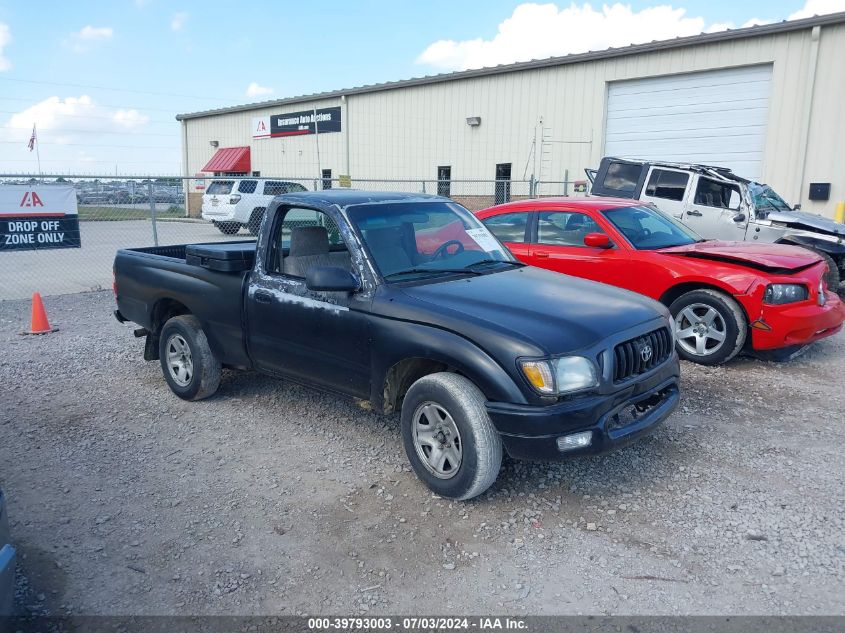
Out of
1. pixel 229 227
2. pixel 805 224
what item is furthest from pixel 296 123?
pixel 805 224

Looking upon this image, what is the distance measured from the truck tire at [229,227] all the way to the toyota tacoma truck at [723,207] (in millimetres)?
12183

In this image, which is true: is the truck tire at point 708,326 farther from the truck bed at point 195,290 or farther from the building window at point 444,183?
the building window at point 444,183

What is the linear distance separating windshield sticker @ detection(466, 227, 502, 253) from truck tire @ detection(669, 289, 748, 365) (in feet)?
8.14

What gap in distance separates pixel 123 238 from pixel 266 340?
16920 millimetres

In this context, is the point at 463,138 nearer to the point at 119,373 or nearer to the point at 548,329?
the point at 119,373

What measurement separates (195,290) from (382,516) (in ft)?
8.62

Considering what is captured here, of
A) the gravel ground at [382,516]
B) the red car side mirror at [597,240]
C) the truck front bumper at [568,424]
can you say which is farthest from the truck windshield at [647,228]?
the truck front bumper at [568,424]

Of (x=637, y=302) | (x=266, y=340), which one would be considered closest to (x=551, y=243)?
(x=637, y=302)

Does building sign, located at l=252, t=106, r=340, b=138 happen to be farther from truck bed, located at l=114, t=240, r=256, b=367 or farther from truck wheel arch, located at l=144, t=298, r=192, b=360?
truck wheel arch, located at l=144, t=298, r=192, b=360

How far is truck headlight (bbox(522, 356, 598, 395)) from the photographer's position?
3.51 m

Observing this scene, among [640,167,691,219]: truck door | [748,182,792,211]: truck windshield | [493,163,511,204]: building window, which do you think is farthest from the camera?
[493,163,511,204]: building window

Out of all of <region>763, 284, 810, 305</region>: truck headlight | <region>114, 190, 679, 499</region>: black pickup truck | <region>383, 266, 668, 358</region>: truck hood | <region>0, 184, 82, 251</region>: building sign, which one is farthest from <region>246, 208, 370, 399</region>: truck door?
<region>0, 184, 82, 251</region>: building sign

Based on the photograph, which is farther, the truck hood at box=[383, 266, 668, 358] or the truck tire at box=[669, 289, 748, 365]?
the truck tire at box=[669, 289, 748, 365]

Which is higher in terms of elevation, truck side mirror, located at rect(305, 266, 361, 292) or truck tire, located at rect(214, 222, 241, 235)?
truck side mirror, located at rect(305, 266, 361, 292)
